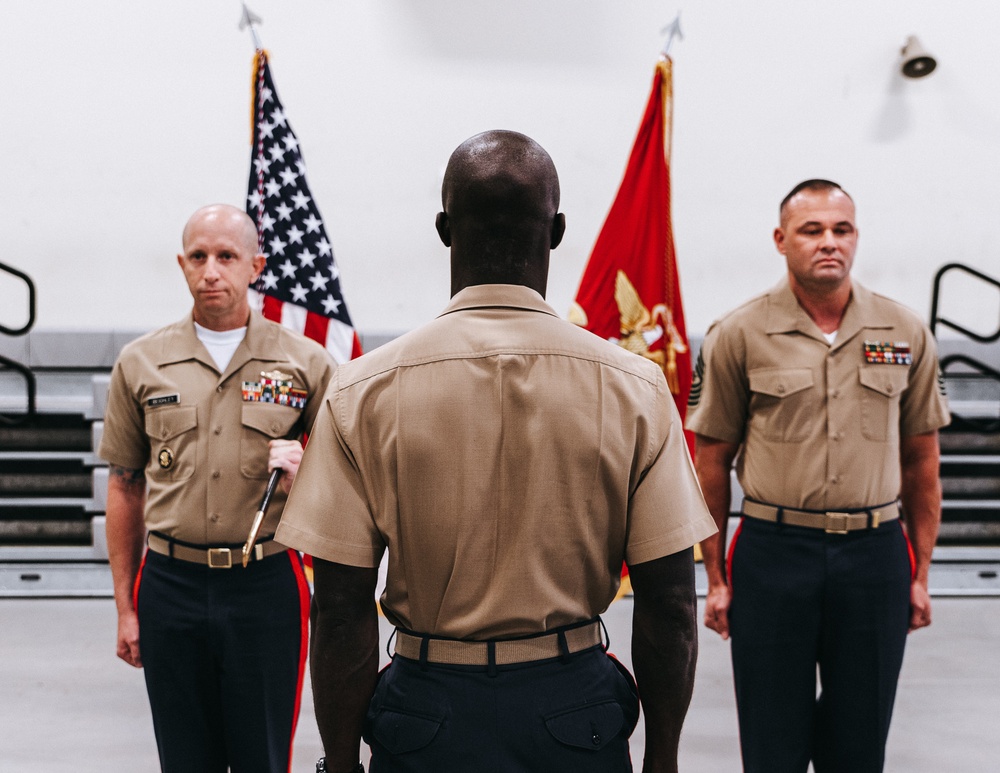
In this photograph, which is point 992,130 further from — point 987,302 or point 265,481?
point 265,481

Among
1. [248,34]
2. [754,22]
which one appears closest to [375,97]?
[248,34]

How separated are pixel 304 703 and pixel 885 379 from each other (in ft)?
8.32

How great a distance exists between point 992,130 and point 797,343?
16.2 ft

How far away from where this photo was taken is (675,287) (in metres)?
4.52

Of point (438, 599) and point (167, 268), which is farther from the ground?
point (167, 268)

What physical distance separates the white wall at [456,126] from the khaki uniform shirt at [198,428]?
388cm

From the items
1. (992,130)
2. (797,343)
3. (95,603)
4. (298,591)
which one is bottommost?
(95,603)

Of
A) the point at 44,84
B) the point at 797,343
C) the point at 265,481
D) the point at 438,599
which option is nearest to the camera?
the point at 438,599

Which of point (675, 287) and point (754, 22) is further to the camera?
point (754, 22)

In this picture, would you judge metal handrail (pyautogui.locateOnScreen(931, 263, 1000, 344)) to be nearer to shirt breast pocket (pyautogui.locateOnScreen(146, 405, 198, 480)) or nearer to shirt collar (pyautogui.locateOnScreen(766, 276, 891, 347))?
shirt collar (pyautogui.locateOnScreen(766, 276, 891, 347))

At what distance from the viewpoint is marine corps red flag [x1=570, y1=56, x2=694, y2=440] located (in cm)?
446

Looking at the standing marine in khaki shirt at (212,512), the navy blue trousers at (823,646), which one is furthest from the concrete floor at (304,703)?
the standing marine in khaki shirt at (212,512)

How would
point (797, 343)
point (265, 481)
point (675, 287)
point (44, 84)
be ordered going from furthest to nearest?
1. point (44, 84)
2. point (675, 287)
3. point (797, 343)
4. point (265, 481)

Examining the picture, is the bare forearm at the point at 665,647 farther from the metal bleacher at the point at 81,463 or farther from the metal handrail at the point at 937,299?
the metal handrail at the point at 937,299
